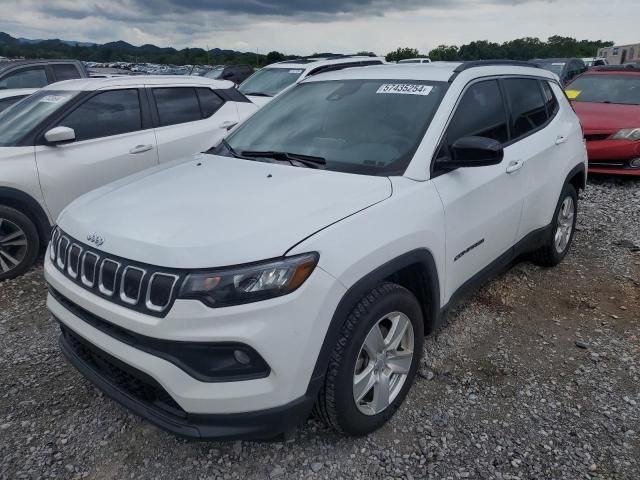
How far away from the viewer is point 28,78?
9242mm

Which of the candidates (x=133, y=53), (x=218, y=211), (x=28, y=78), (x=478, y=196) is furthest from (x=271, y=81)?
(x=133, y=53)

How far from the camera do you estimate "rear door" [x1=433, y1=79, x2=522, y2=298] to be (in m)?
2.94

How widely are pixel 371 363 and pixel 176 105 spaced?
432cm

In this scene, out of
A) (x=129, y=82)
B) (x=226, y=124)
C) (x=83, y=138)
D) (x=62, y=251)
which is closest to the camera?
(x=62, y=251)

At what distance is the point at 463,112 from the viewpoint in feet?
10.5

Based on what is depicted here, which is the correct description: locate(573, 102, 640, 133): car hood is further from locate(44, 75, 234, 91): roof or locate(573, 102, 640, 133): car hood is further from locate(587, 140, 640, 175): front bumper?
locate(44, 75, 234, 91): roof

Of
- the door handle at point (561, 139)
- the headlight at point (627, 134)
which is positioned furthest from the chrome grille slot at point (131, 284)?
the headlight at point (627, 134)

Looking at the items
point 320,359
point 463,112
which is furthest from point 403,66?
point 320,359

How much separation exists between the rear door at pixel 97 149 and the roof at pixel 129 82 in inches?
3.6

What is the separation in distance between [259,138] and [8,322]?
237 cm

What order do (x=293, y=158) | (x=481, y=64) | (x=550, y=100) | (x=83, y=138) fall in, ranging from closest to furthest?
(x=293, y=158)
(x=481, y=64)
(x=550, y=100)
(x=83, y=138)

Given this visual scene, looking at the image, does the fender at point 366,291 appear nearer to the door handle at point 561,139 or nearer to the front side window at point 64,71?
the door handle at point 561,139

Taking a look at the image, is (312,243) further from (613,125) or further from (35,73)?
(35,73)

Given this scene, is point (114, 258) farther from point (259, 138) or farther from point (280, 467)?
point (259, 138)
